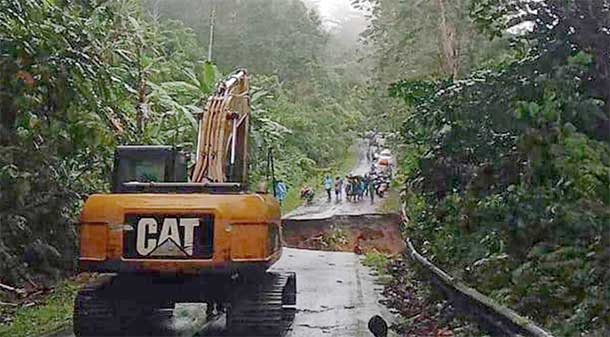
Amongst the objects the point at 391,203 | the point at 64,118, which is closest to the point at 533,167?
the point at 64,118

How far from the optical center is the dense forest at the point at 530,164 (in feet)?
31.4

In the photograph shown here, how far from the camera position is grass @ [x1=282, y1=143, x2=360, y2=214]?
47206 millimetres

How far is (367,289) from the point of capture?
53.8 ft

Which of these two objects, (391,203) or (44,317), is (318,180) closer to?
(391,203)

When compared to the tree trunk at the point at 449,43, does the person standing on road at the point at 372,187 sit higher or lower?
lower

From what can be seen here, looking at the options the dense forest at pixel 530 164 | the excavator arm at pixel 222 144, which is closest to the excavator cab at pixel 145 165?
the excavator arm at pixel 222 144

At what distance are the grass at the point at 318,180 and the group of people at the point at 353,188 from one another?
5.03 ft

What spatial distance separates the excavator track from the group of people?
39.5 metres

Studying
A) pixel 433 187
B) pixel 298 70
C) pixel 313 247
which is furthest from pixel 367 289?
pixel 298 70

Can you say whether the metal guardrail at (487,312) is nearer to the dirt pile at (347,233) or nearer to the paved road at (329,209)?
the dirt pile at (347,233)

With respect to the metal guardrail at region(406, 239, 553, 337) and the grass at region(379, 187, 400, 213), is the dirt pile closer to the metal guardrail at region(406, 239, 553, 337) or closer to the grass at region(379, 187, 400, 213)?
the grass at region(379, 187, 400, 213)

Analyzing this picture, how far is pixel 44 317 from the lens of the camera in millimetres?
12430

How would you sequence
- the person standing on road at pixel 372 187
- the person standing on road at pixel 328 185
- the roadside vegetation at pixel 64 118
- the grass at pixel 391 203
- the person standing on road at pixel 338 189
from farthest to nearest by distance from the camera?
the person standing on road at pixel 338 189, the person standing on road at pixel 328 185, the person standing on road at pixel 372 187, the grass at pixel 391 203, the roadside vegetation at pixel 64 118

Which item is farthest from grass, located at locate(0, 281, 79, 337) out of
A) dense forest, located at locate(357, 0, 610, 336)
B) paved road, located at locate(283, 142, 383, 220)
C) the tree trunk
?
paved road, located at locate(283, 142, 383, 220)
